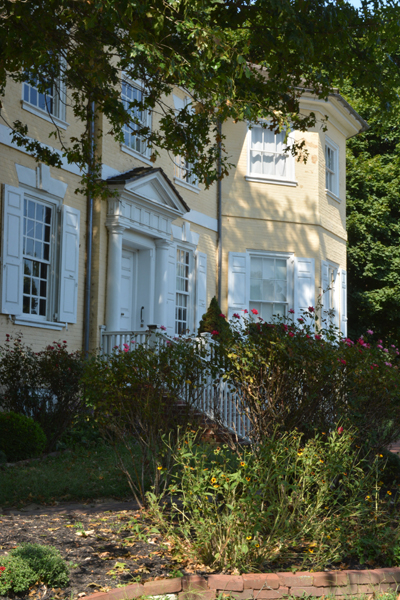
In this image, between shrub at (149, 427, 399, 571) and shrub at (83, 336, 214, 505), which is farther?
shrub at (83, 336, 214, 505)

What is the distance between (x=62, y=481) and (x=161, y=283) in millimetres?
7048

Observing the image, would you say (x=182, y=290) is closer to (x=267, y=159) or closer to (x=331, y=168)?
(x=267, y=159)

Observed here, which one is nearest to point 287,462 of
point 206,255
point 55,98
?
point 55,98

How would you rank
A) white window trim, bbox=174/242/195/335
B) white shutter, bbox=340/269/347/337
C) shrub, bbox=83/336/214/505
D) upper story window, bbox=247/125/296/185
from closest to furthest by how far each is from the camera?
shrub, bbox=83/336/214/505, white window trim, bbox=174/242/195/335, upper story window, bbox=247/125/296/185, white shutter, bbox=340/269/347/337

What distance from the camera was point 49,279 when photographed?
11.5 m

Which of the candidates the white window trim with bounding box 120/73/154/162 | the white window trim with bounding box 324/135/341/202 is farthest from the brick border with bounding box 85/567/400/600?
the white window trim with bounding box 324/135/341/202

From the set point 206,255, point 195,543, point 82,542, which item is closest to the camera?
point 195,543

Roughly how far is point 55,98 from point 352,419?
7942 millimetres

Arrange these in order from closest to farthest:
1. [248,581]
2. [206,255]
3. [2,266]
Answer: [248,581] → [2,266] → [206,255]

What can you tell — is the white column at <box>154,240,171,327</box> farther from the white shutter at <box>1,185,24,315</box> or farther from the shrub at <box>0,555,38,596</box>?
the shrub at <box>0,555,38,596</box>

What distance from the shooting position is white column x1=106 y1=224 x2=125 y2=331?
12414mm

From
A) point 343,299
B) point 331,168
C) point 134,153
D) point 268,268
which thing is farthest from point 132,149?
point 343,299

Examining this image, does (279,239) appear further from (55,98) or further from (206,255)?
(55,98)

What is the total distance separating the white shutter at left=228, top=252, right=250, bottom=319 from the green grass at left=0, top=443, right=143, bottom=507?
782cm
